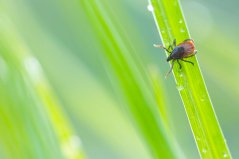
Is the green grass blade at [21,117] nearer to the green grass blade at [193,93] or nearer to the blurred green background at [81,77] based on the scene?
the blurred green background at [81,77]

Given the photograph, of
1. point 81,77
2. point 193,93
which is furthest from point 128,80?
point 81,77

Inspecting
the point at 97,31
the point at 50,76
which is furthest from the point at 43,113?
the point at 50,76

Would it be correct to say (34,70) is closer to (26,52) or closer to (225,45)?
(26,52)

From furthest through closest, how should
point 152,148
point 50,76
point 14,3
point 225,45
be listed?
point 50,76 < point 14,3 < point 225,45 < point 152,148

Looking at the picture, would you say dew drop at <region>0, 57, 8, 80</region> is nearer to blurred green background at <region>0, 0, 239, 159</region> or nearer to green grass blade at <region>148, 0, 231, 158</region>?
blurred green background at <region>0, 0, 239, 159</region>

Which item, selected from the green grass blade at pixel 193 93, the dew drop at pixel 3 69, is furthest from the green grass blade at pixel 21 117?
the green grass blade at pixel 193 93

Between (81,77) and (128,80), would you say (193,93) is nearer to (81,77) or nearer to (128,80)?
(128,80)

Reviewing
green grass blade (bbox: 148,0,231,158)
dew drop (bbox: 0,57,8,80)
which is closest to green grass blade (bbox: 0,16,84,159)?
dew drop (bbox: 0,57,8,80)
